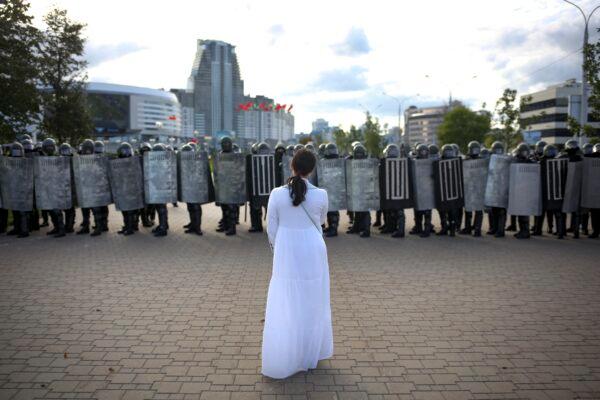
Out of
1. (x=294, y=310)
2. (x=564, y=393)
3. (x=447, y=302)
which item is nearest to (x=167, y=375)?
(x=294, y=310)

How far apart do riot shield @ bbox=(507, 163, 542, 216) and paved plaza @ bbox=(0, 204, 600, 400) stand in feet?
5.06

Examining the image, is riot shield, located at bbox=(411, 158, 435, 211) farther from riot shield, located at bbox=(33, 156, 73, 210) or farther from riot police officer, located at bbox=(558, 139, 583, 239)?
riot shield, located at bbox=(33, 156, 73, 210)

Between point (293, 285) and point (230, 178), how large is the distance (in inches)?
314

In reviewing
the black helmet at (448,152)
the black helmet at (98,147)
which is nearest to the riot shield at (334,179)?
the black helmet at (448,152)

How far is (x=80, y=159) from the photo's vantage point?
38.0ft

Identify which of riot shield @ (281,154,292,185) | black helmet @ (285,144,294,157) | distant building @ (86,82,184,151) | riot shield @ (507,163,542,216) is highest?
distant building @ (86,82,184,151)

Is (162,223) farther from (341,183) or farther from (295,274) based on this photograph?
(295,274)

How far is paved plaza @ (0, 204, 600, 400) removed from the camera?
4070 mm

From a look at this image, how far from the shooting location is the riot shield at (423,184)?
11.4 metres

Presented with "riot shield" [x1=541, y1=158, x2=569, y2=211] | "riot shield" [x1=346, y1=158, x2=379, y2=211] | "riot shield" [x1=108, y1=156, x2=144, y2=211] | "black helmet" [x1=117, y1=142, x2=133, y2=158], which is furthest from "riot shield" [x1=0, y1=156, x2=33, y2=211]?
"riot shield" [x1=541, y1=158, x2=569, y2=211]

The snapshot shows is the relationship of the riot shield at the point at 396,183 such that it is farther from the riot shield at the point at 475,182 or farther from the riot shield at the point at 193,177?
the riot shield at the point at 193,177

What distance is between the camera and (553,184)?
441 inches

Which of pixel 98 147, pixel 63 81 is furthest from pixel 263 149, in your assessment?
pixel 63 81

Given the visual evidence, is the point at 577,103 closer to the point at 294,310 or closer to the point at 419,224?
the point at 419,224
